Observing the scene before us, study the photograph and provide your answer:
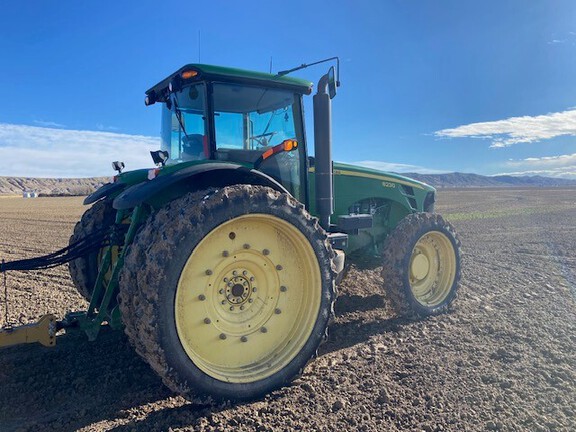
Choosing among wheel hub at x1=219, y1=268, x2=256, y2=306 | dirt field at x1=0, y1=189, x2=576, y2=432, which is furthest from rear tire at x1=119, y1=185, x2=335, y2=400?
dirt field at x1=0, y1=189, x2=576, y2=432

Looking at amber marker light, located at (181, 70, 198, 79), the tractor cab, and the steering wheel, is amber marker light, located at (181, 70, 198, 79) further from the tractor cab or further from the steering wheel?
the steering wheel

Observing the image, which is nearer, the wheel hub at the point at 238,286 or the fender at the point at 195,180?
the fender at the point at 195,180

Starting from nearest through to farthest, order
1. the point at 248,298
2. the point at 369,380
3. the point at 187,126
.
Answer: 1. the point at 248,298
2. the point at 369,380
3. the point at 187,126

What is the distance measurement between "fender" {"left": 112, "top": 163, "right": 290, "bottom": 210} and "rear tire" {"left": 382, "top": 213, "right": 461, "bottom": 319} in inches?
82.8

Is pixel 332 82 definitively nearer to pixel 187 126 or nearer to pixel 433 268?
pixel 187 126

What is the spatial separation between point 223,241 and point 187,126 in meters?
1.34

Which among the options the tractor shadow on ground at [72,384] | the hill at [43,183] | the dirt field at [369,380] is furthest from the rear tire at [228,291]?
the hill at [43,183]

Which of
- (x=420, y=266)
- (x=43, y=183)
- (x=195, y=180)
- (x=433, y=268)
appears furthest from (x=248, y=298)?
(x=43, y=183)

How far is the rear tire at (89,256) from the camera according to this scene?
4746mm

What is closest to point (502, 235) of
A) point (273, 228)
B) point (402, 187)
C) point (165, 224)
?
point (402, 187)

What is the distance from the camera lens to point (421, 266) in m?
5.68

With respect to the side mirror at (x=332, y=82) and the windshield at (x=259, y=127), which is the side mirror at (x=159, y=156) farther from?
the side mirror at (x=332, y=82)

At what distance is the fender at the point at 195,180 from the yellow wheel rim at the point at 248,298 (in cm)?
40

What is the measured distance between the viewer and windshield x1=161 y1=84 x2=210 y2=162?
4035mm
